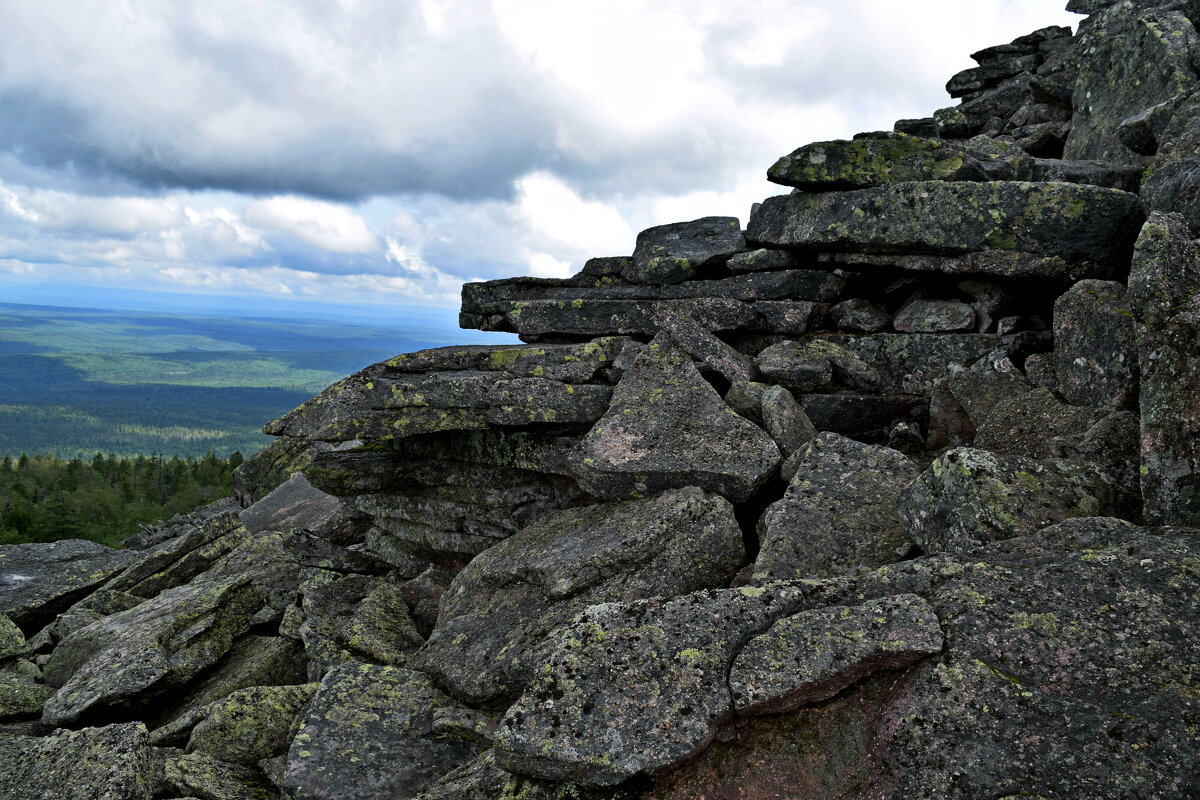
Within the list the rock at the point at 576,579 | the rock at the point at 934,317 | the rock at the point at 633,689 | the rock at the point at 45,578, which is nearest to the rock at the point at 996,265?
the rock at the point at 934,317

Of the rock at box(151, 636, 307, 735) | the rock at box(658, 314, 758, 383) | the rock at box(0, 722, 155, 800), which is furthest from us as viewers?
the rock at box(658, 314, 758, 383)

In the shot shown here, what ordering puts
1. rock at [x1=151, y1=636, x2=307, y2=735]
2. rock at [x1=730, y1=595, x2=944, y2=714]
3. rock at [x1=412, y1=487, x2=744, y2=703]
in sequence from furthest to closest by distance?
1. rock at [x1=151, y1=636, x2=307, y2=735]
2. rock at [x1=412, y1=487, x2=744, y2=703]
3. rock at [x1=730, y1=595, x2=944, y2=714]

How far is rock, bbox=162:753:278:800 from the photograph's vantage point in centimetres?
1147

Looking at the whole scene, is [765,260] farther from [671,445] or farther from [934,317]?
[671,445]

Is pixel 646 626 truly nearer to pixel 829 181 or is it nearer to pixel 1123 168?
pixel 829 181

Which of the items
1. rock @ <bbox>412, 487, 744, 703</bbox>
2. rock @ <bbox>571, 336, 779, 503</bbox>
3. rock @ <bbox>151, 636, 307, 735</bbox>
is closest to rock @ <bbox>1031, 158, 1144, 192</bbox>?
rock @ <bbox>571, 336, 779, 503</bbox>

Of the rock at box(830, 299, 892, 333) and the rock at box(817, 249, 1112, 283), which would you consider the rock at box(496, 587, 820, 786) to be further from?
the rock at box(830, 299, 892, 333)

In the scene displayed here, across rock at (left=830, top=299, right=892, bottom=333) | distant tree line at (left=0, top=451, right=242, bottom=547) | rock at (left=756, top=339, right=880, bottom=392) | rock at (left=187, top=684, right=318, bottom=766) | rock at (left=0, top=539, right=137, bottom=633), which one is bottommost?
distant tree line at (left=0, top=451, right=242, bottom=547)

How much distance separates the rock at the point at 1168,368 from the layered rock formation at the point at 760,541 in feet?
0.18

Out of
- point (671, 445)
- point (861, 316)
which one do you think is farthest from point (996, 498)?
point (861, 316)

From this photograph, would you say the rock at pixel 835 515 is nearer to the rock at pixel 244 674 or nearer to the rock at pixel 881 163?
the rock at pixel 881 163

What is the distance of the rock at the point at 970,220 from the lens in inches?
614

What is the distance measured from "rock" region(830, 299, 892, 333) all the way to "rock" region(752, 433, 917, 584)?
5662 mm

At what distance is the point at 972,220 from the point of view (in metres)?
16.6
